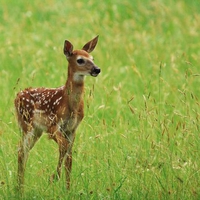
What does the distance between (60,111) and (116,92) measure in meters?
3.54

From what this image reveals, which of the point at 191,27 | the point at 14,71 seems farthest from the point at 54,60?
the point at 191,27

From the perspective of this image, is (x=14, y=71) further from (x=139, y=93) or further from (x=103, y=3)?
(x=103, y=3)

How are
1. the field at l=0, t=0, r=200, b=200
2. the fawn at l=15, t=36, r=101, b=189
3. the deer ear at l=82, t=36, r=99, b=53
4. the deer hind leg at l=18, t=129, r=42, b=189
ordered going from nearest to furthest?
the field at l=0, t=0, r=200, b=200 → the fawn at l=15, t=36, r=101, b=189 → the deer hind leg at l=18, t=129, r=42, b=189 → the deer ear at l=82, t=36, r=99, b=53

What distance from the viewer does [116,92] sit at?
476 inches

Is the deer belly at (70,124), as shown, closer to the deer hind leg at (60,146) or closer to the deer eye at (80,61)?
the deer hind leg at (60,146)

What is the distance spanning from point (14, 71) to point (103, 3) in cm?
451

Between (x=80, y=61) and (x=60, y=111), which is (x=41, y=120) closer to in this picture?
(x=60, y=111)

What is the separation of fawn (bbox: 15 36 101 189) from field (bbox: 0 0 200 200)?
4.8 inches

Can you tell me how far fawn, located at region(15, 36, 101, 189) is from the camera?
8.45m

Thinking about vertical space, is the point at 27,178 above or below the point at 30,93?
below

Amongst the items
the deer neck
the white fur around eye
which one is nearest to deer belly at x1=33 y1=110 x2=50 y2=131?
the deer neck

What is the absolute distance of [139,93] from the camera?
475 inches

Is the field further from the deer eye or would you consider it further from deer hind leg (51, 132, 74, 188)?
the deer eye

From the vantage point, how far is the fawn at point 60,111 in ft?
27.7
